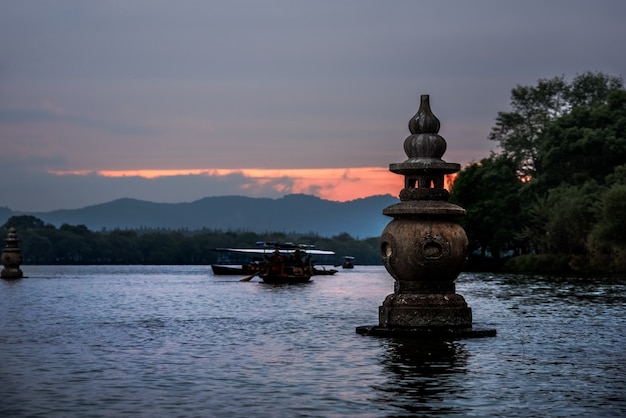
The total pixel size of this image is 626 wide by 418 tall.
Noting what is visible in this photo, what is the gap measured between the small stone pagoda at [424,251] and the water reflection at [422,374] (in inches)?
53.3

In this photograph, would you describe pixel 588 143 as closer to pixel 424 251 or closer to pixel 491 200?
pixel 491 200

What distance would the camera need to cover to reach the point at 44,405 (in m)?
18.3

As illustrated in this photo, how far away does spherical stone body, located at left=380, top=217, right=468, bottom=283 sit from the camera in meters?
29.8

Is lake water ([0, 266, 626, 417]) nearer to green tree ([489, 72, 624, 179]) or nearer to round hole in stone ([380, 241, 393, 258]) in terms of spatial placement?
round hole in stone ([380, 241, 393, 258])

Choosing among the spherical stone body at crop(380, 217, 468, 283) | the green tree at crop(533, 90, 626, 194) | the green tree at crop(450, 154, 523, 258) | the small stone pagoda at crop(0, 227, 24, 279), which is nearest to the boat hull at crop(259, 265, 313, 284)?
the small stone pagoda at crop(0, 227, 24, 279)

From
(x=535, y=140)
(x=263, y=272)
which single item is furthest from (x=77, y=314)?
(x=535, y=140)

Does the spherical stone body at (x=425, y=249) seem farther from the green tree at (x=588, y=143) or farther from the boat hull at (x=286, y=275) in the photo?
the green tree at (x=588, y=143)

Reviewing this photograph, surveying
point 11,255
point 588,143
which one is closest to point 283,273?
point 11,255

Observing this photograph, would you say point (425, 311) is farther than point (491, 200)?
No

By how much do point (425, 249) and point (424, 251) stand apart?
0.06 metres

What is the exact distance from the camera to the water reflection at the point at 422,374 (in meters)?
18.3

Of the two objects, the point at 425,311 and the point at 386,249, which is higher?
the point at 386,249

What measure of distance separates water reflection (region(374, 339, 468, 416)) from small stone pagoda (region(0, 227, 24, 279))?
200 feet

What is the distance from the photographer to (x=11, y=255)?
92062 mm
